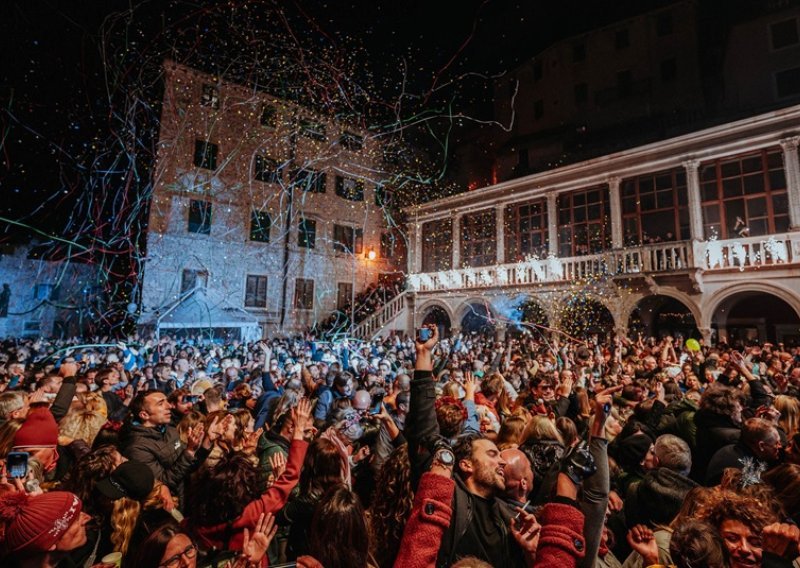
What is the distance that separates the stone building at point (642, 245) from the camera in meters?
13.7

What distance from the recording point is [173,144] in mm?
20219

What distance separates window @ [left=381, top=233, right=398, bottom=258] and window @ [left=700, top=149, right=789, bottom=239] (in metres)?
16.9

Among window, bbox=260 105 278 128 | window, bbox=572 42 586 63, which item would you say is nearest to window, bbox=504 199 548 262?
window, bbox=572 42 586 63

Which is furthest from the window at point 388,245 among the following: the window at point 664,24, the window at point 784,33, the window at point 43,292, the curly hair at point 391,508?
the curly hair at point 391,508

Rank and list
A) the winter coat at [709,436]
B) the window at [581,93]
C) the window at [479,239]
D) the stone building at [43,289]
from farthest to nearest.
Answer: the stone building at [43,289] < the window at [581,93] < the window at [479,239] < the winter coat at [709,436]

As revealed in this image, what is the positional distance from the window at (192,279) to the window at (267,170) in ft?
19.5

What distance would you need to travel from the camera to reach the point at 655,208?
1669 cm

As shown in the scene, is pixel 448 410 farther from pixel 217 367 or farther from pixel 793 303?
pixel 793 303

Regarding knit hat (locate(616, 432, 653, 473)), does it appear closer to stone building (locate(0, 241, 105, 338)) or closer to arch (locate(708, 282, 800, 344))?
arch (locate(708, 282, 800, 344))

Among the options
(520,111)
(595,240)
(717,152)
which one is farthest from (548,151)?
(717,152)

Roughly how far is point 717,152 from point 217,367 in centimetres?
1773

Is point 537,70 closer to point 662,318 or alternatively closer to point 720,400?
point 662,318

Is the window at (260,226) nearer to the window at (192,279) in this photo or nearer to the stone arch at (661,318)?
the window at (192,279)

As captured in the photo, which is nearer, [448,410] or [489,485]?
[489,485]
